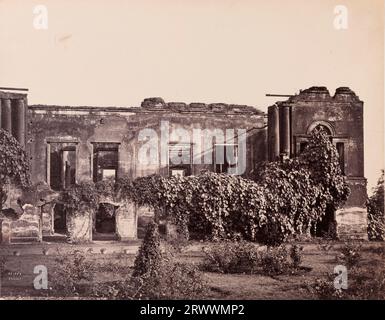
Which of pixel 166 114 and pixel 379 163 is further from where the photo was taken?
pixel 166 114

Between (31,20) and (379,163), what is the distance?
22.3 ft

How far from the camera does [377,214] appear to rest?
1032cm

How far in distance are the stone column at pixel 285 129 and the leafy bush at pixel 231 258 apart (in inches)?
79.9

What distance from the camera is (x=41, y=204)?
1033cm

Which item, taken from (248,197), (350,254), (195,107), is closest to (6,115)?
(195,107)

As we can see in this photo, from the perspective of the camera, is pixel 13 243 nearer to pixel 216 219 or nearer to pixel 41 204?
pixel 41 204

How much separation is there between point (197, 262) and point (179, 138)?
2.43 metres

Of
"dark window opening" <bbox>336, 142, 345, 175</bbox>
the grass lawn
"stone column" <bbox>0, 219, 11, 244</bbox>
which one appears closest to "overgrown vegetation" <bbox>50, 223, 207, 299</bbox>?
the grass lawn

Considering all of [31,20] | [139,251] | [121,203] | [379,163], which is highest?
[31,20]

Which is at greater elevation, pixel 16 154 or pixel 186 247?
pixel 16 154

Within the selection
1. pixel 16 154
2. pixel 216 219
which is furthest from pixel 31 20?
pixel 216 219

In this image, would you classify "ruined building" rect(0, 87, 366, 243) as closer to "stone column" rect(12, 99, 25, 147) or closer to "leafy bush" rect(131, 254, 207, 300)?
"stone column" rect(12, 99, 25, 147)

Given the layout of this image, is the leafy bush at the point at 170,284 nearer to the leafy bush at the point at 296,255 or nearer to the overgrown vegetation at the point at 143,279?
the overgrown vegetation at the point at 143,279

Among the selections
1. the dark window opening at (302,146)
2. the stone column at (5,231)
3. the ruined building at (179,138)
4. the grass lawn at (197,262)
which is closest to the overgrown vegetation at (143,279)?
the grass lawn at (197,262)
